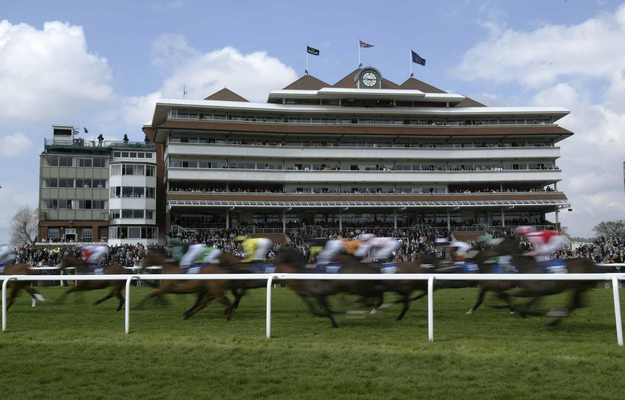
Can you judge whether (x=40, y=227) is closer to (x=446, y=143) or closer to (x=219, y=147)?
(x=219, y=147)

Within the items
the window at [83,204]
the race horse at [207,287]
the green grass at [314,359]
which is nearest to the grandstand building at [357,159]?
the window at [83,204]

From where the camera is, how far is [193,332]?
7297 mm

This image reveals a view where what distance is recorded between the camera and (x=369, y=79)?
4691 cm

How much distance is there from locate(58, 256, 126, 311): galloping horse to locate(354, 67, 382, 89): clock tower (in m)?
37.9

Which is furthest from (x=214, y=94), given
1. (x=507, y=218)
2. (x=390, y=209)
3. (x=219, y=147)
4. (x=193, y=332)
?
(x=193, y=332)

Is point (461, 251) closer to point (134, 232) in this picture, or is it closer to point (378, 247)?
point (378, 247)

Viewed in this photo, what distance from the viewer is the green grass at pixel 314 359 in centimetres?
446

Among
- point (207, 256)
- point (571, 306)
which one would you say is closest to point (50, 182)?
point (207, 256)

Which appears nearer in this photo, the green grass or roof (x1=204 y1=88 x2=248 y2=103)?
the green grass

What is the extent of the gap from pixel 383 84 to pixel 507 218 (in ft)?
49.3

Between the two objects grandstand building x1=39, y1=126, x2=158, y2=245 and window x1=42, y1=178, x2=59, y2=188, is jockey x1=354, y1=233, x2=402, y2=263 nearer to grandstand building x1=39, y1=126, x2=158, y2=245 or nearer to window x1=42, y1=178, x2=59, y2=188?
grandstand building x1=39, y1=126, x2=158, y2=245

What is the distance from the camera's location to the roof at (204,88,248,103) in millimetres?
47031

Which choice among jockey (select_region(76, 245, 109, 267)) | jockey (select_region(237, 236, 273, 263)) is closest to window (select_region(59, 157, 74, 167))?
jockey (select_region(76, 245, 109, 267))

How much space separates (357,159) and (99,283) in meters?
35.2
